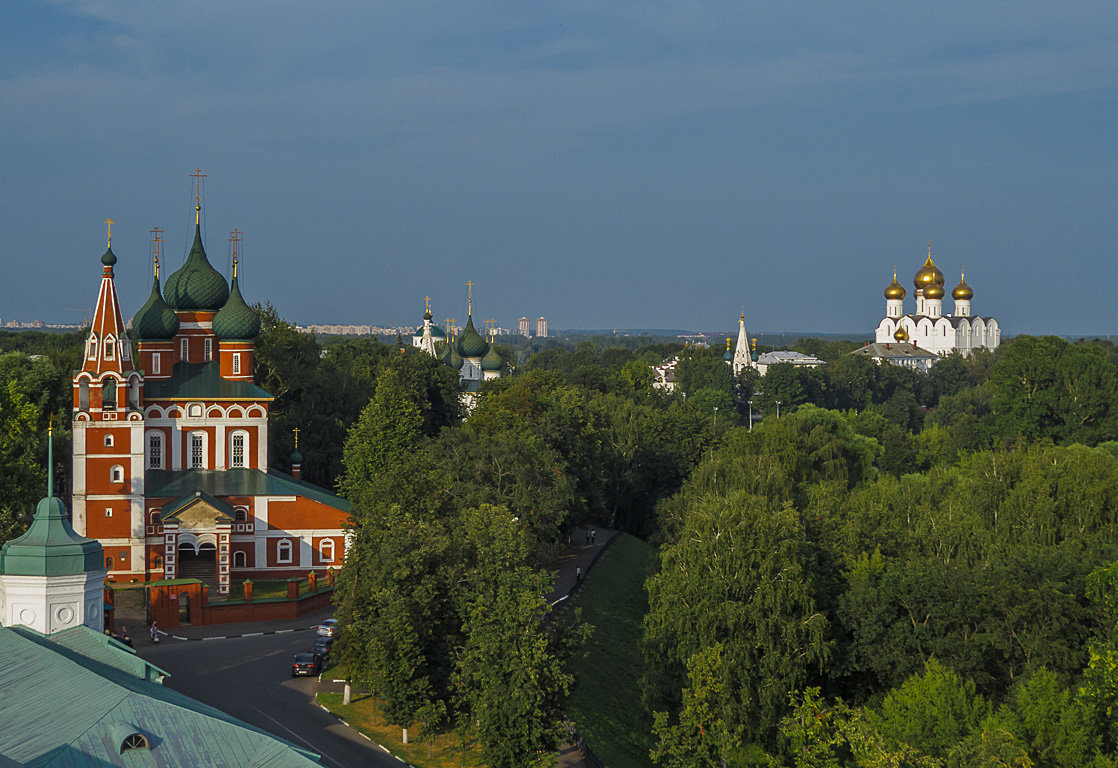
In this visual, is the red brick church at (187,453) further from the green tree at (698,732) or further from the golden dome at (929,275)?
the golden dome at (929,275)

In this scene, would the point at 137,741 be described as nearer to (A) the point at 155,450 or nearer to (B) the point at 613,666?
(B) the point at 613,666

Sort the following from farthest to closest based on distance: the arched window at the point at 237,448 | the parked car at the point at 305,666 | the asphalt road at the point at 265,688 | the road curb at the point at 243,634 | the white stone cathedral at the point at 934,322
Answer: the white stone cathedral at the point at 934,322, the arched window at the point at 237,448, the road curb at the point at 243,634, the parked car at the point at 305,666, the asphalt road at the point at 265,688

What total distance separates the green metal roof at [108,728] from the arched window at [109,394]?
22886 millimetres

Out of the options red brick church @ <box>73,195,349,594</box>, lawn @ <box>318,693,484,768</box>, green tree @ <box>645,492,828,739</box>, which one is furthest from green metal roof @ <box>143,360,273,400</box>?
green tree @ <box>645,492,828,739</box>

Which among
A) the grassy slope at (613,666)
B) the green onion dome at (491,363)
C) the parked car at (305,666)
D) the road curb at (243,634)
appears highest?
the green onion dome at (491,363)

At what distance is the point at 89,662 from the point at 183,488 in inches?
915

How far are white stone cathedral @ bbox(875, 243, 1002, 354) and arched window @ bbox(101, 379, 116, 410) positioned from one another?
120637mm

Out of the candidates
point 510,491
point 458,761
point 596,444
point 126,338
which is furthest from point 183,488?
point 458,761

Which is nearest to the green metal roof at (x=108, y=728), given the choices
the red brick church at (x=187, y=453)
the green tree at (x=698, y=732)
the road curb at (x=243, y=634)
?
the green tree at (x=698, y=732)

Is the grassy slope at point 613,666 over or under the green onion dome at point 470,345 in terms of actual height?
under

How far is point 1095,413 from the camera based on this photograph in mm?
69625

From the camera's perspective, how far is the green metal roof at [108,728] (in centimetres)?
1675

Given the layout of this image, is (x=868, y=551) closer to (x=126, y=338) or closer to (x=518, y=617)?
(x=518, y=617)

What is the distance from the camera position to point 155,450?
144ft
